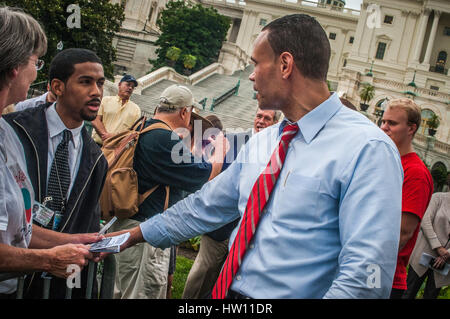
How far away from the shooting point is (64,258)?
215 centimetres

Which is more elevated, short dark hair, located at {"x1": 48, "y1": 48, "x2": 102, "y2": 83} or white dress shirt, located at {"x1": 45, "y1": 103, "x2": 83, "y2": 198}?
short dark hair, located at {"x1": 48, "y1": 48, "x2": 102, "y2": 83}

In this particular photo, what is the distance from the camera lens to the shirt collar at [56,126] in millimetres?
2874

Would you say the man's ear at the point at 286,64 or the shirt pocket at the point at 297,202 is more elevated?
the man's ear at the point at 286,64

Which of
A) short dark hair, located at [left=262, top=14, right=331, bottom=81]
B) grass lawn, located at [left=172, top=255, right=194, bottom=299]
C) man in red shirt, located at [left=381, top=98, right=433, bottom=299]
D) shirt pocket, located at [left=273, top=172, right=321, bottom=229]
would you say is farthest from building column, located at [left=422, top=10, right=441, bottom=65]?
shirt pocket, located at [left=273, top=172, right=321, bottom=229]

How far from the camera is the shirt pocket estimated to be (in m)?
1.92

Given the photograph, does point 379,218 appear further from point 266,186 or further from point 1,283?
point 1,283

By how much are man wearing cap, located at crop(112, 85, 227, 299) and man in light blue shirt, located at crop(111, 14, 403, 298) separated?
116 cm

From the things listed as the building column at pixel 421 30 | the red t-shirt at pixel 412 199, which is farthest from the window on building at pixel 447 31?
the red t-shirt at pixel 412 199

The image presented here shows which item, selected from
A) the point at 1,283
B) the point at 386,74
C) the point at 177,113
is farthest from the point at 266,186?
the point at 386,74

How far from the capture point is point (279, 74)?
2.23 metres

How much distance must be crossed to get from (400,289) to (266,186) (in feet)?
6.14

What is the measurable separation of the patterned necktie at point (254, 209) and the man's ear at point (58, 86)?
1.76 metres

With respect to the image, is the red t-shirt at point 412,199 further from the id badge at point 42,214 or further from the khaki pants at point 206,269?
the id badge at point 42,214

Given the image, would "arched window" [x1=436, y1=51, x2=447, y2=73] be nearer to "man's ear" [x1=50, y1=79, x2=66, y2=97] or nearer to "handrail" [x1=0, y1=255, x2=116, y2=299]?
"man's ear" [x1=50, y1=79, x2=66, y2=97]
